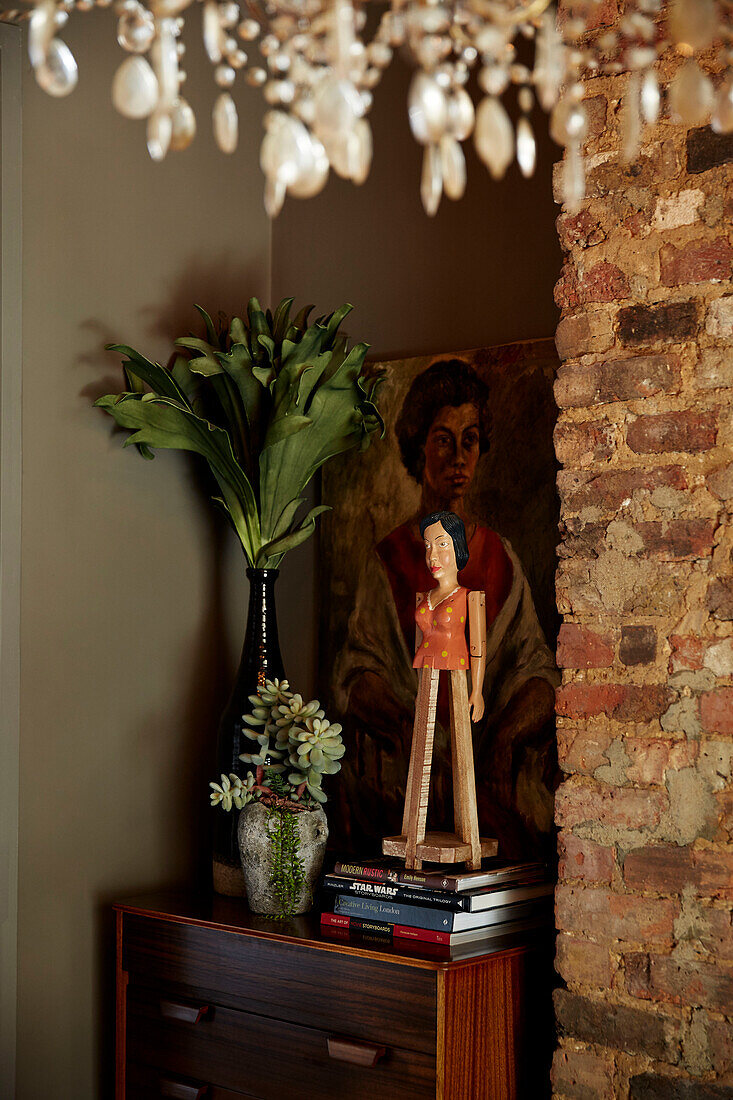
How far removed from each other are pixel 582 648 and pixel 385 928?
0.65 meters

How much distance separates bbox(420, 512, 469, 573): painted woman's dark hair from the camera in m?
2.19

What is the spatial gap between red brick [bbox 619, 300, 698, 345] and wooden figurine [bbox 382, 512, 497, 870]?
551 mm

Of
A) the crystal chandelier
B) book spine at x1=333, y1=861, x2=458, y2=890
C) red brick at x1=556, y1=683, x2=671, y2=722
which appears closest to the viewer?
the crystal chandelier

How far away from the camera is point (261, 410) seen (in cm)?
258

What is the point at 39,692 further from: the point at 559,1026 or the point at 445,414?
the point at 559,1026

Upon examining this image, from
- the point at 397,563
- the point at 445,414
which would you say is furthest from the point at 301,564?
the point at 445,414

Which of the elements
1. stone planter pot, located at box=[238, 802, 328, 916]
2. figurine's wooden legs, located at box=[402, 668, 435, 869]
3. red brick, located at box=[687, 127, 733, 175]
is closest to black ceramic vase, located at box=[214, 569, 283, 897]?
stone planter pot, located at box=[238, 802, 328, 916]

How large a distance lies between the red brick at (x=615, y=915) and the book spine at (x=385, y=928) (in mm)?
229

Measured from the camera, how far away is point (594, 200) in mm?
1903

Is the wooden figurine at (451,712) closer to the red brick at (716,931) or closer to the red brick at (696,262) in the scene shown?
the red brick at (716,931)

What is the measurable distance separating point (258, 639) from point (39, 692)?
49 cm

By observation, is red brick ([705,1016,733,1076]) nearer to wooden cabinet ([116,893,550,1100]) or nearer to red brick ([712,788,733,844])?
red brick ([712,788,733,844])

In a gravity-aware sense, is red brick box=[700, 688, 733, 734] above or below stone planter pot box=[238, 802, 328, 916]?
above

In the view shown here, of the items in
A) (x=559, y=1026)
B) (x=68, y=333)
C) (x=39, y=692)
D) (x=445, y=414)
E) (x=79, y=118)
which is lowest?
(x=559, y=1026)
